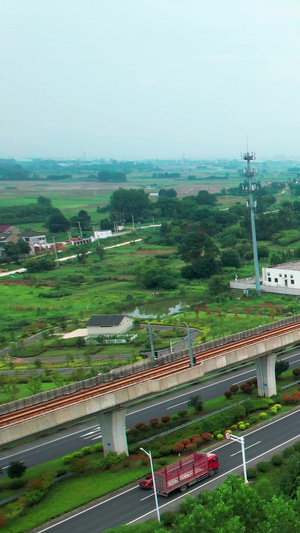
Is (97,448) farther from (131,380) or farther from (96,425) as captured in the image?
(96,425)

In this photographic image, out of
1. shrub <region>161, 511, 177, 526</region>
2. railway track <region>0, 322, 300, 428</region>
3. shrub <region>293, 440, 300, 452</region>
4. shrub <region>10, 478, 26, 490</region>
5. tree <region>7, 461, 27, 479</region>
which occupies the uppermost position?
railway track <region>0, 322, 300, 428</region>

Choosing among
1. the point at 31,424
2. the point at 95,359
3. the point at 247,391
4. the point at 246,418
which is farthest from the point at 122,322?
the point at 31,424

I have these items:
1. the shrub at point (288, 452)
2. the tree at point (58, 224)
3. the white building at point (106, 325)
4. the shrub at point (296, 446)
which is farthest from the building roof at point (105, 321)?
the tree at point (58, 224)

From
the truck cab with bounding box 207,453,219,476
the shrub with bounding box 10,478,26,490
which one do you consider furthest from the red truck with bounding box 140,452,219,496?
the shrub with bounding box 10,478,26,490

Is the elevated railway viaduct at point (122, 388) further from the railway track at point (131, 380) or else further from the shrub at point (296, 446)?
the shrub at point (296, 446)

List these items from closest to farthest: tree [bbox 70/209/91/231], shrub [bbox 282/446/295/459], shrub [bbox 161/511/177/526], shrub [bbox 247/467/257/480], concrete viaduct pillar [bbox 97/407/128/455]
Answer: shrub [bbox 161/511/177/526], shrub [bbox 247/467/257/480], shrub [bbox 282/446/295/459], concrete viaduct pillar [bbox 97/407/128/455], tree [bbox 70/209/91/231]

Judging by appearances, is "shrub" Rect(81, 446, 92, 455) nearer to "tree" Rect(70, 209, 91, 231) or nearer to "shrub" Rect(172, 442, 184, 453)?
"shrub" Rect(172, 442, 184, 453)
